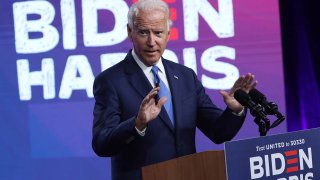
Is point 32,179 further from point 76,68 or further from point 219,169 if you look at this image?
point 219,169

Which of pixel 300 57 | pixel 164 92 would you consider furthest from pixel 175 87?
pixel 300 57

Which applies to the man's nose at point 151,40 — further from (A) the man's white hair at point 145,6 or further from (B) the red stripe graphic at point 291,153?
(B) the red stripe graphic at point 291,153

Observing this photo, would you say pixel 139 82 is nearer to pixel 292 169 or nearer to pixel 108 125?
pixel 108 125

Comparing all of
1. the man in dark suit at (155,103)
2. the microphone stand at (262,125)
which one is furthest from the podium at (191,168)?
the man in dark suit at (155,103)

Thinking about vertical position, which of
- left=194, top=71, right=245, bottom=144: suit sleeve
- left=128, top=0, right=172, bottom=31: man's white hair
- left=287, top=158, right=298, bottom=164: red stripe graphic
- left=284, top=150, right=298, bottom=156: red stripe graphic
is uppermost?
left=128, top=0, right=172, bottom=31: man's white hair

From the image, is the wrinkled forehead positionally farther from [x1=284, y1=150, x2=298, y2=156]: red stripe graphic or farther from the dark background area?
the dark background area

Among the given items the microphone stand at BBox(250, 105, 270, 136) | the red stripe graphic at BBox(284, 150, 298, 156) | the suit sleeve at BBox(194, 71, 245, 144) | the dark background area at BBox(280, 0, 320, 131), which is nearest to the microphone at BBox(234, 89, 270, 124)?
the microphone stand at BBox(250, 105, 270, 136)

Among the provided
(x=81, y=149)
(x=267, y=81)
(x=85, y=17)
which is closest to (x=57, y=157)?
(x=81, y=149)

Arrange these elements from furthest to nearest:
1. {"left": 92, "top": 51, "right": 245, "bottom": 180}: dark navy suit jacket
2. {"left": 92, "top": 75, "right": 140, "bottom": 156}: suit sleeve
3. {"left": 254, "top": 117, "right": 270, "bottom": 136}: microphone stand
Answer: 1. {"left": 92, "top": 51, "right": 245, "bottom": 180}: dark navy suit jacket
2. {"left": 92, "top": 75, "right": 140, "bottom": 156}: suit sleeve
3. {"left": 254, "top": 117, "right": 270, "bottom": 136}: microphone stand

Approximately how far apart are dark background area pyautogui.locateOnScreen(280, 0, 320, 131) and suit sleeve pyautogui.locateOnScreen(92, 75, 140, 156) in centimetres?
205

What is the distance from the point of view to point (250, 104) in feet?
6.02

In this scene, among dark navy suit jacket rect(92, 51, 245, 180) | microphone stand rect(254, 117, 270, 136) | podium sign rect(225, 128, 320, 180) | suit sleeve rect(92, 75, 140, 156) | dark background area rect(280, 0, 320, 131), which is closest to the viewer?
podium sign rect(225, 128, 320, 180)

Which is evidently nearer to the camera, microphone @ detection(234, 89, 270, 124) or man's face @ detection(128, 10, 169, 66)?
microphone @ detection(234, 89, 270, 124)

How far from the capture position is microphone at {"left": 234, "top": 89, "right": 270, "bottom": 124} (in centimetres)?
177
